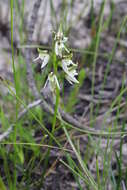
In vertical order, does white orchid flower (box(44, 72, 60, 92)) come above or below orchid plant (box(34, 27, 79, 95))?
below

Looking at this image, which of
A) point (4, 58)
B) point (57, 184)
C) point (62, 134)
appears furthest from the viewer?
point (4, 58)

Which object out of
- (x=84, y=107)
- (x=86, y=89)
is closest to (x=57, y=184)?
(x=84, y=107)

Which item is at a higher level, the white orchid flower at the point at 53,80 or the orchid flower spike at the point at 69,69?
the orchid flower spike at the point at 69,69

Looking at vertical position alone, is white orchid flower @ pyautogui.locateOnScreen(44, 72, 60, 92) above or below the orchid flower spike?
below

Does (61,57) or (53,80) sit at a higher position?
(61,57)

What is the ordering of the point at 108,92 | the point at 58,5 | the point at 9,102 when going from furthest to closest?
the point at 58,5 < the point at 108,92 < the point at 9,102

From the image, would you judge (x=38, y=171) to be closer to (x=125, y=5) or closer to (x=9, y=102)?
(x=9, y=102)

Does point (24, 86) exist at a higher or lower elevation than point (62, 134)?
higher

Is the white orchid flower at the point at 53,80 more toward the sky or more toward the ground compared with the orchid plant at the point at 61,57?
more toward the ground

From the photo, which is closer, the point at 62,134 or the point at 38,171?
the point at 38,171

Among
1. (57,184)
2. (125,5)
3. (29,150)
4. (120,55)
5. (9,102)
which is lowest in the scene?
(57,184)
